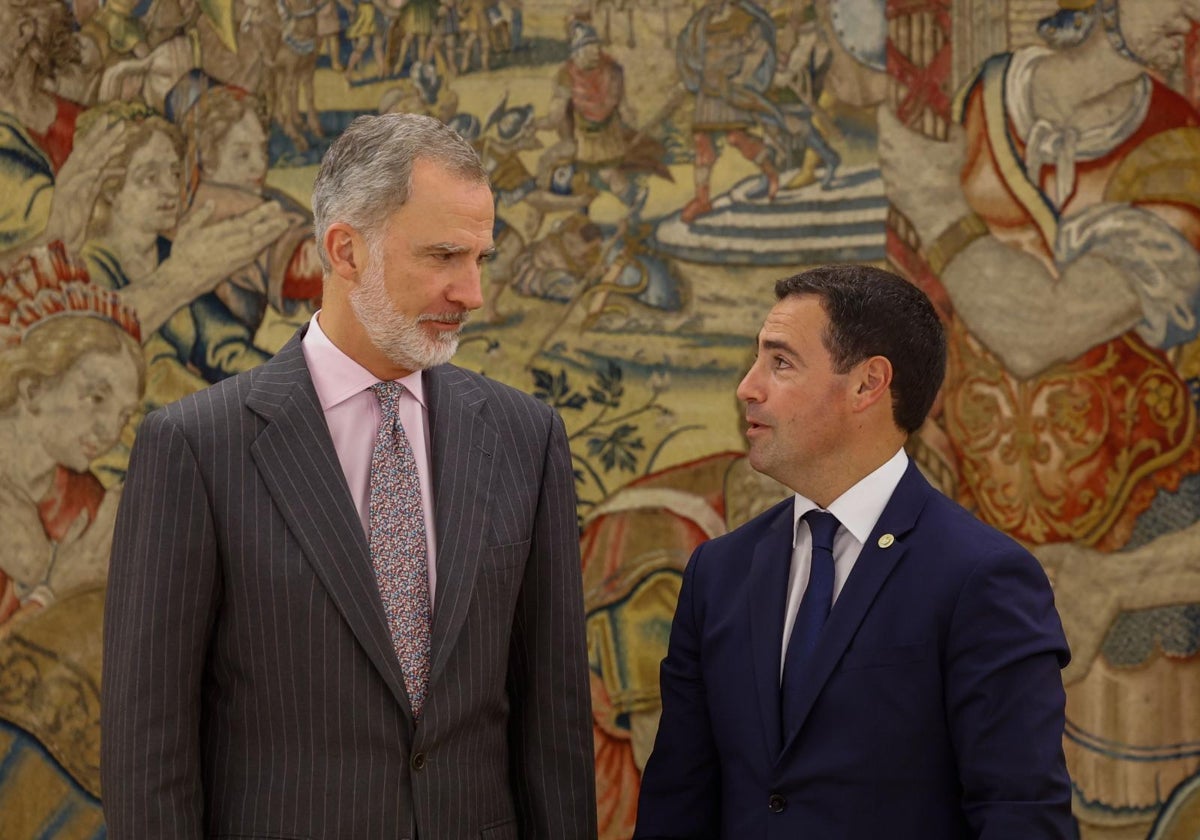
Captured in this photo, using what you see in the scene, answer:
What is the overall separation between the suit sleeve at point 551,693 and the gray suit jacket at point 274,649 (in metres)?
0.13

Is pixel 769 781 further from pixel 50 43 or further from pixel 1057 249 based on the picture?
pixel 50 43

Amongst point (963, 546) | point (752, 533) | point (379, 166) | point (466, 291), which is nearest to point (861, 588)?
point (963, 546)

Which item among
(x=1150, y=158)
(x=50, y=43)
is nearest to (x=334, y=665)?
(x=50, y=43)

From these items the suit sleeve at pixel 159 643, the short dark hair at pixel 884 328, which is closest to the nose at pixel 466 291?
the suit sleeve at pixel 159 643

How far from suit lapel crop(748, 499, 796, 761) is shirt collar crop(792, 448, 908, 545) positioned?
9cm

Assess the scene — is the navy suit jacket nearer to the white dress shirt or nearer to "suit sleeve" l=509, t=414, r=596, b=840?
the white dress shirt

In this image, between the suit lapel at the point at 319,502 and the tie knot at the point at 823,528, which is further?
the tie knot at the point at 823,528

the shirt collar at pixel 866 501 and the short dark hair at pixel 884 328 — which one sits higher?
the short dark hair at pixel 884 328

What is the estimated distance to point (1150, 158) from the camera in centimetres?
488

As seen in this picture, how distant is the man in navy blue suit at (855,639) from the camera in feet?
8.69

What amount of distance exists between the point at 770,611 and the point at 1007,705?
0.50m

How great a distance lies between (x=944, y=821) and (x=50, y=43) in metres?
3.75

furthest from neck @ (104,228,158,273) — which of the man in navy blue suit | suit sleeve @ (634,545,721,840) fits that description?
suit sleeve @ (634,545,721,840)

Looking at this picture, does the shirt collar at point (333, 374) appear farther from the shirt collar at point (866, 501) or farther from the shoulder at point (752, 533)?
the shirt collar at point (866, 501)
